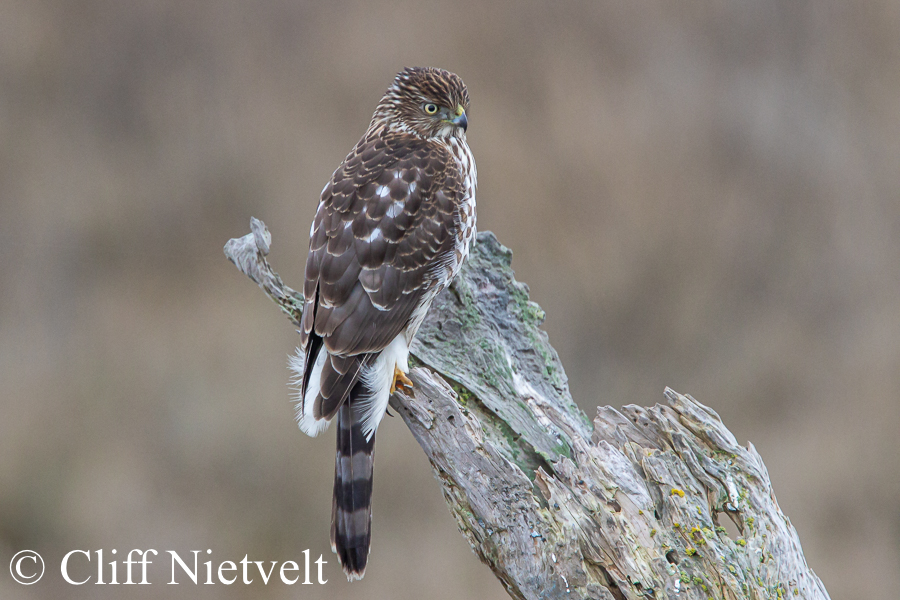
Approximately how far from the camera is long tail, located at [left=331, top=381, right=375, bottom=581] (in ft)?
8.49

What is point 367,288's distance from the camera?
100 inches

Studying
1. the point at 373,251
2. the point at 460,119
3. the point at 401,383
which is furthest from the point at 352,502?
the point at 460,119

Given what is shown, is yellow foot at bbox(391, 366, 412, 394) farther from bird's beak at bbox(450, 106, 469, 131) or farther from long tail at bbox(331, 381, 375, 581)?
bird's beak at bbox(450, 106, 469, 131)

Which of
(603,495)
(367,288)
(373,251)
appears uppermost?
(373,251)

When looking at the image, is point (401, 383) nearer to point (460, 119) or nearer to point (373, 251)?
point (373, 251)

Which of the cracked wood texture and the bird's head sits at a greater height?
the bird's head

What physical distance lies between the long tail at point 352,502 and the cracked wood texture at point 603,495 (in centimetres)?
20

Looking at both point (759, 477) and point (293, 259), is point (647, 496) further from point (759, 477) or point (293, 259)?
point (293, 259)

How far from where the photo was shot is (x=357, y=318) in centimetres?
253

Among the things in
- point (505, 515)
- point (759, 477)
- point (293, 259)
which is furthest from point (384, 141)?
point (293, 259)

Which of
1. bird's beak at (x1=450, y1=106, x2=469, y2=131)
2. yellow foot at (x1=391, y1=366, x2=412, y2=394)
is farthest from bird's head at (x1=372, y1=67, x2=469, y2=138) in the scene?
yellow foot at (x1=391, y1=366, x2=412, y2=394)

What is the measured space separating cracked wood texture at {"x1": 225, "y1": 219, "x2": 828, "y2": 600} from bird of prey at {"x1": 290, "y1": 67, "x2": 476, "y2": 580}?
0.17m

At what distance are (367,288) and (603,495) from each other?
982 mm

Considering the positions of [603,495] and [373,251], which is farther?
[373,251]
